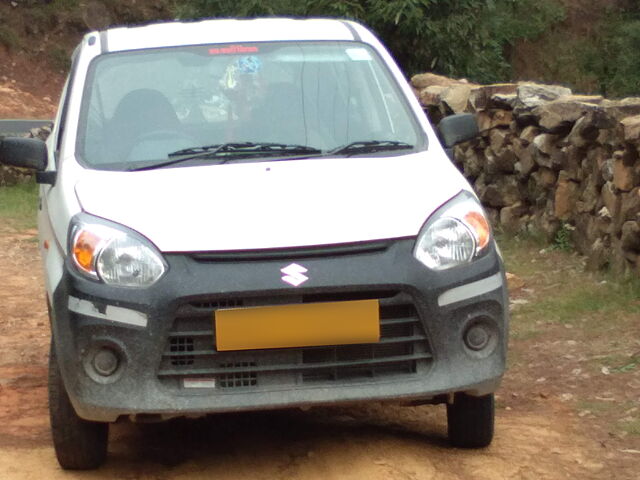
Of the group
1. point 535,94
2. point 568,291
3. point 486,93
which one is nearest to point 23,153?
point 568,291

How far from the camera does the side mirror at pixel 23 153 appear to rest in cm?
598

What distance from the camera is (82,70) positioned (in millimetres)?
6207

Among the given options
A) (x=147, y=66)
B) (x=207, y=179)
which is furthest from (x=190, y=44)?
(x=207, y=179)

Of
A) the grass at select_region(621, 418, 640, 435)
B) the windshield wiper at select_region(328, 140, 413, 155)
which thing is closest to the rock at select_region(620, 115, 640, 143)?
the grass at select_region(621, 418, 640, 435)

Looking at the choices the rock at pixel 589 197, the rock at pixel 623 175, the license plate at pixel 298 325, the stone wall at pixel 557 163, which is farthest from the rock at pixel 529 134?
the license plate at pixel 298 325

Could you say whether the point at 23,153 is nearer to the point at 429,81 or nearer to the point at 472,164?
the point at 472,164

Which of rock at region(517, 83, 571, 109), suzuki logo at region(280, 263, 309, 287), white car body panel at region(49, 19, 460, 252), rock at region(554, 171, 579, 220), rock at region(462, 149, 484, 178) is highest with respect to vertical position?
white car body panel at region(49, 19, 460, 252)

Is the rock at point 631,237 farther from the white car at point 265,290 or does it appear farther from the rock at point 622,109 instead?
the white car at point 265,290

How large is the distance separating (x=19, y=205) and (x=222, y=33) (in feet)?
30.2

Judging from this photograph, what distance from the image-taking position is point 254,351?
4863mm

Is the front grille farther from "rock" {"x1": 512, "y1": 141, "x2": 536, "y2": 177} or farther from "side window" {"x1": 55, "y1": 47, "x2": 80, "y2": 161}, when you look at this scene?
"rock" {"x1": 512, "y1": 141, "x2": 536, "y2": 177}

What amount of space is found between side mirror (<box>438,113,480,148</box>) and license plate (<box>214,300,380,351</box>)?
5.27ft

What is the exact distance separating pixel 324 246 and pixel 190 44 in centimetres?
179

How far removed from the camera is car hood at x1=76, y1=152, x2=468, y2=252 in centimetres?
491
